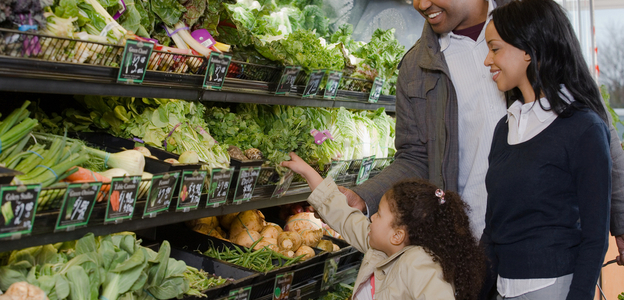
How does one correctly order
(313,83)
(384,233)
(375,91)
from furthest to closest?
1. (375,91)
2. (313,83)
3. (384,233)

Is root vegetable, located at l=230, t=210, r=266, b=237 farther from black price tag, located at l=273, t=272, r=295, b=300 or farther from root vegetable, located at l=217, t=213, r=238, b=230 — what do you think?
black price tag, located at l=273, t=272, r=295, b=300

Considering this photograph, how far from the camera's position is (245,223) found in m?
3.13

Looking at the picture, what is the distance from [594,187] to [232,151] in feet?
5.59

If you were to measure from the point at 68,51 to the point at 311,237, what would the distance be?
1.83m

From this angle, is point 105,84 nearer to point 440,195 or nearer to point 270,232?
point 440,195

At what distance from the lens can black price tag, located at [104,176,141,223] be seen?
176 centimetres

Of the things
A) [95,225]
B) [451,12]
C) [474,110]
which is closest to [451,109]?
→ [474,110]

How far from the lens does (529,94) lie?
2.01m

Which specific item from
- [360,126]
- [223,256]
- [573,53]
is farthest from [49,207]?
[360,126]

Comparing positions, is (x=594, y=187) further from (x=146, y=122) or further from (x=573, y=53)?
(x=146, y=122)

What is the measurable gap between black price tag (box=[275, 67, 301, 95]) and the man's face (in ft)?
2.31

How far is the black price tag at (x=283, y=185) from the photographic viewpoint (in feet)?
8.75

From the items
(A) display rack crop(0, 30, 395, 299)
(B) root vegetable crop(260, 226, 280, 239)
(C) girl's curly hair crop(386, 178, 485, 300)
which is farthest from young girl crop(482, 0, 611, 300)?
(B) root vegetable crop(260, 226, 280, 239)

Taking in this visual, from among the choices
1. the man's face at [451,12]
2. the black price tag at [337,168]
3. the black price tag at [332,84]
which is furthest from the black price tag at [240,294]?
the man's face at [451,12]
